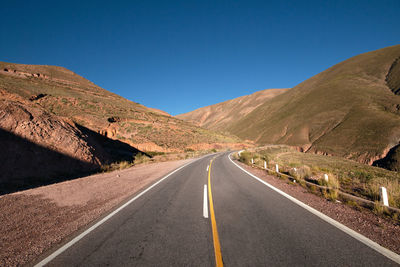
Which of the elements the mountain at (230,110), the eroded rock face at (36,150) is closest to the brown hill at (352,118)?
the eroded rock face at (36,150)

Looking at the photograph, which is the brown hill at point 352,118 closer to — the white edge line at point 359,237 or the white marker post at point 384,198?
the white marker post at point 384,198

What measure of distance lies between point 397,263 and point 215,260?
2.80 metres

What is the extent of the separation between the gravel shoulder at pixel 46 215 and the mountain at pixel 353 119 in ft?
117

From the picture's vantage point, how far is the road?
2695 mm

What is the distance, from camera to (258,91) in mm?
158250

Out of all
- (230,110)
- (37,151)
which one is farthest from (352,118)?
(230,110)

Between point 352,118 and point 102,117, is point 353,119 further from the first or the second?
point 102,117

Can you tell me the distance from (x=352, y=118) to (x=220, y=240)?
54.7 metres

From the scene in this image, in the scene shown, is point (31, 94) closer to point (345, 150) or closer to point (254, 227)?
point (254, 227)

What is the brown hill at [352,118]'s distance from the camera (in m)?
30.8

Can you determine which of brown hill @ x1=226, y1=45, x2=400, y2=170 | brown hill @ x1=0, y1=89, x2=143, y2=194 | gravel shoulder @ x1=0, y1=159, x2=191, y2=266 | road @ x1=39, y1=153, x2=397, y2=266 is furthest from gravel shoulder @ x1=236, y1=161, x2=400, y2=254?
brown hill @ x1=226, y1=45, x2=400, y2=170

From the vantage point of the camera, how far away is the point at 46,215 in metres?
4.76

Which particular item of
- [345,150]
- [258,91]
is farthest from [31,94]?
[258,91]

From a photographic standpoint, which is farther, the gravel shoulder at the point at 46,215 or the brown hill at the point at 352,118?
the brown hill at the point at 352,118
